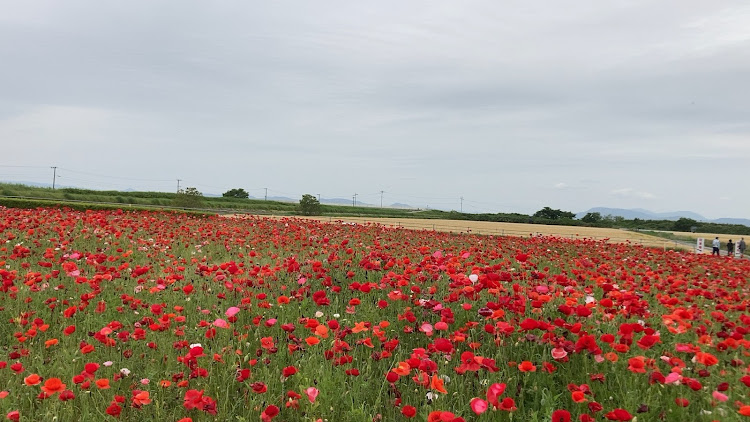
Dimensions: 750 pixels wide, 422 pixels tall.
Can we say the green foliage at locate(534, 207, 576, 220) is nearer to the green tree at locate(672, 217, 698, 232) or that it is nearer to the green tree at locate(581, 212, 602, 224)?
the green tree at locate(581, 212, 602, 224)

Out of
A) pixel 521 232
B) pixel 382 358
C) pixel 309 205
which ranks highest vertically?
pixel 309 205

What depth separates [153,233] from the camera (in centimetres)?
1181

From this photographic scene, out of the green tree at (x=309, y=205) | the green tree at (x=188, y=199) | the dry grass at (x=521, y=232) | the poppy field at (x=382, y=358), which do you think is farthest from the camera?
the green tree at (x=309, y=205)

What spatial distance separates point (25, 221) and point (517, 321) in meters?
12.5

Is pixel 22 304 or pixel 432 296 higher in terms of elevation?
pixel 432 296

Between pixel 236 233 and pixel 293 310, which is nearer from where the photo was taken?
pixel 293 310

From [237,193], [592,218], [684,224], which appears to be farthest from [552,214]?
[237,193]

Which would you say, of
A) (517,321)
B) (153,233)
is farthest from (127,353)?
(153,233)

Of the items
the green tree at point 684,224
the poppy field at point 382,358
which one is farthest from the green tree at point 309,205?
the green tree at point 684,224

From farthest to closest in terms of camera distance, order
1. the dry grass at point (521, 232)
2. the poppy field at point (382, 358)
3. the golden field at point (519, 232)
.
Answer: the dry grass at point (521, 232), the golden field at point (519, 232), the poppy field at point (382, 358)

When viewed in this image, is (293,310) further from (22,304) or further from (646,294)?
(646,294)

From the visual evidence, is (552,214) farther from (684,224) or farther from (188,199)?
(188,199)

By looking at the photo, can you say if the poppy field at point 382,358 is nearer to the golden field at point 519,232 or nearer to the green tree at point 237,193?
the golden field at point 519,232

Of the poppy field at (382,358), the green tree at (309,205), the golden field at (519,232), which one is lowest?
the poppy field at (382,358)
